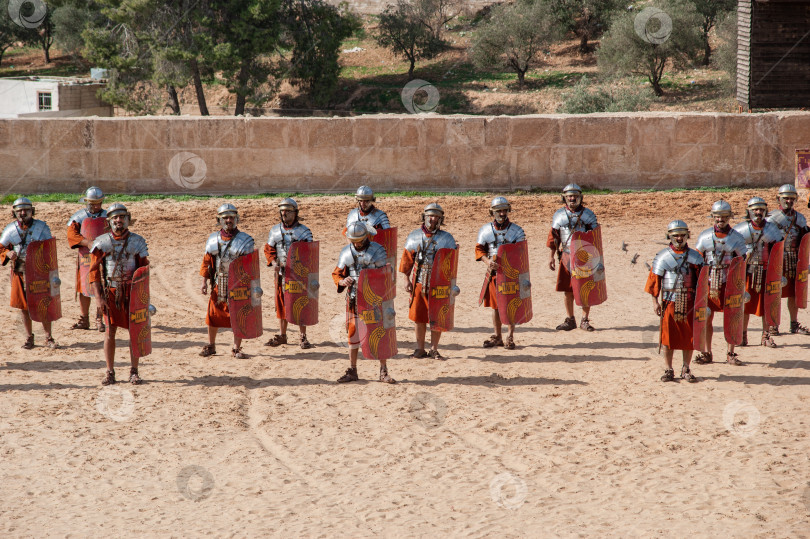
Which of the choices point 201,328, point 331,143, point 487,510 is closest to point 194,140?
point 331,143

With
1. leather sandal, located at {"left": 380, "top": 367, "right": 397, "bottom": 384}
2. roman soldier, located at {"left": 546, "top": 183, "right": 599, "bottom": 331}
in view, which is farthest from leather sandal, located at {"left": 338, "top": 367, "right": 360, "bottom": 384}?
roman soldier, located at {"left": 546, "top": 183, "right": 599, "bottom": 331}

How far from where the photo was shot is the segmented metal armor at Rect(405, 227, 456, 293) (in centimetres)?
945

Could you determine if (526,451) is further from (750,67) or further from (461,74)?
(461,74)

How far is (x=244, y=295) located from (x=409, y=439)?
2877mm

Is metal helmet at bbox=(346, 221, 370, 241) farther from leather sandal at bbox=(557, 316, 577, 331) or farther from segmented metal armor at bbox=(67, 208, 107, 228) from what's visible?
segmented metal armor at bbox=(67, 208, 107, 228)

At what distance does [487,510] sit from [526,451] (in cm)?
108

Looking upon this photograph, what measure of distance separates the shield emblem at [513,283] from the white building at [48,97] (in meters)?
27.6

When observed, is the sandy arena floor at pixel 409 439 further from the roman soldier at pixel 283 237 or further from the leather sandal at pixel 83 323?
the roman soldier at pixel 283 237

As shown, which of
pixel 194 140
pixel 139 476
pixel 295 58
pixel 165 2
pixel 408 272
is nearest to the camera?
pixel 139 476

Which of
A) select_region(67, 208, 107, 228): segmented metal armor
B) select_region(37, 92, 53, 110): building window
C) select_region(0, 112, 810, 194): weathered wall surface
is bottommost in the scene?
select_region(67, 208, 107, 228): segmented metal armor

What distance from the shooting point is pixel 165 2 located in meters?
36.3

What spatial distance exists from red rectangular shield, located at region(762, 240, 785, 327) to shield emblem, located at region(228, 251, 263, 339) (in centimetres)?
560

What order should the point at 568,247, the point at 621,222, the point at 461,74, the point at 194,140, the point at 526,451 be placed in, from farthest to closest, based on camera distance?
the point at 461,74 < the point at 194,140 < the point at 621,222 < the point at 568,247 < the point at 526,451

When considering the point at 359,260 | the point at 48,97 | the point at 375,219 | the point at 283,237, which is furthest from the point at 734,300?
the point at 48,97
